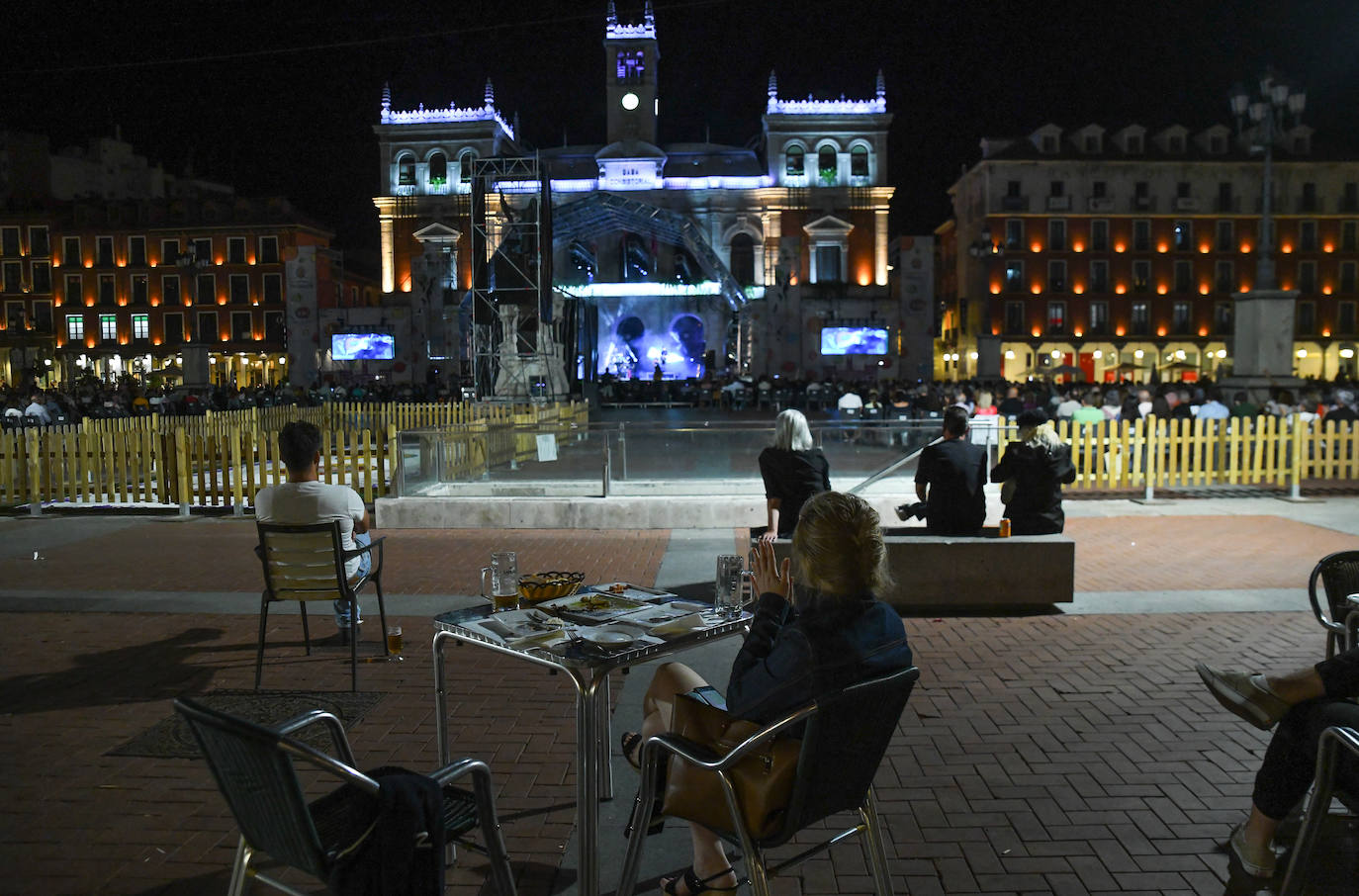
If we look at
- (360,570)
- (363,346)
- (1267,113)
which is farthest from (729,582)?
(363,346)

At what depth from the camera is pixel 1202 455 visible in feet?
42.6

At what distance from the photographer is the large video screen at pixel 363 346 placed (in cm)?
4962

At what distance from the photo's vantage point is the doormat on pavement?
463 cm

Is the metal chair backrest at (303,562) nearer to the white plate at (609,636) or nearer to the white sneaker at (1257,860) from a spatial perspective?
the white plate at (609,636)

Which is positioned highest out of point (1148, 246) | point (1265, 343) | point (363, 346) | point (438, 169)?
point (438, 169)

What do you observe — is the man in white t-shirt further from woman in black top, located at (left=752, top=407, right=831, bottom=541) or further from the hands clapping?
the hands clapping

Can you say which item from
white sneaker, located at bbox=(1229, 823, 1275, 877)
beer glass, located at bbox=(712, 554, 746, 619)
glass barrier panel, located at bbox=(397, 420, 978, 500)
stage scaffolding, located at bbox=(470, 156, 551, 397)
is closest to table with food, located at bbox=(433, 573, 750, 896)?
beer glass, located at bbox=(712, 554, 746, 619)

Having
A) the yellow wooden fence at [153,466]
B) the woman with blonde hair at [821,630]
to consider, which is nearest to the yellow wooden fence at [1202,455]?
the yellow wooden fence at [153,466]

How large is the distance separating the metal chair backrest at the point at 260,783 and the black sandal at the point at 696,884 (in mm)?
1196

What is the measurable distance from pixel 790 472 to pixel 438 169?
53.2 m

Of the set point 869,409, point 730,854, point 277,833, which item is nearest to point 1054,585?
point 730,854

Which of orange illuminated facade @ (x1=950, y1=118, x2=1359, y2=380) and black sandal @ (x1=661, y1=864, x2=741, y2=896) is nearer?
black sandal @ (x1=661, y1=864, x2=741, y2=896)

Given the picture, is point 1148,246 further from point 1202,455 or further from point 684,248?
point 1202,455

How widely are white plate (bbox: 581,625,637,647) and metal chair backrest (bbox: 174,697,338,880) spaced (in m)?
1.13
